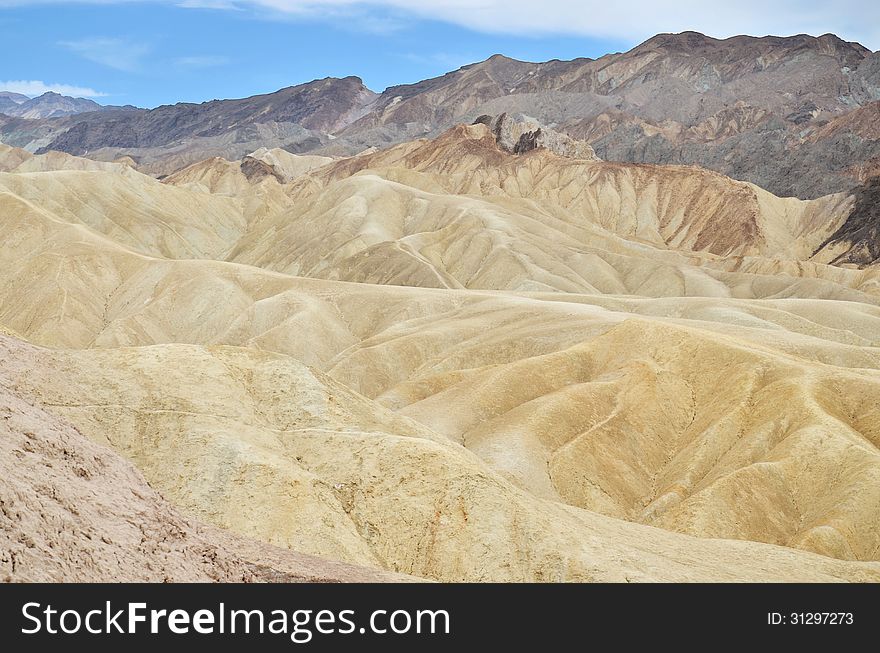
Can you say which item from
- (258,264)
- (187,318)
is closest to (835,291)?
(187,318)

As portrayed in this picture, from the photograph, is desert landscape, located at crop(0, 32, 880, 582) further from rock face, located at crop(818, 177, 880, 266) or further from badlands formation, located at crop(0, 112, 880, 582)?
rock face, located at crop(818, 177, 880, 266)

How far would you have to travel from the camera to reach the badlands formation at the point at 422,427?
20.6m

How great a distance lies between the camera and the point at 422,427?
3381cm

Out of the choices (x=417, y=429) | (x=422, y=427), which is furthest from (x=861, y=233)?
(x=417, y=429)

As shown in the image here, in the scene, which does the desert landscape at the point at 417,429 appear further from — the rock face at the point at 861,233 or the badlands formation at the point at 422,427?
the rock face at the point at 861,233

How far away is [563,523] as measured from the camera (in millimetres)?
27062

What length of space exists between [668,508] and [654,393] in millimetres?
11700

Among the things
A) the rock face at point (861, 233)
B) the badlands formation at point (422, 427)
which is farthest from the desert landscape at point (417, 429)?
the rock face at point (861, 233)

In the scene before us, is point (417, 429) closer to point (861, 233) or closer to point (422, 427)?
point (422, 427)

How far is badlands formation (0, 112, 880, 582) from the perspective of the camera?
67.5ft

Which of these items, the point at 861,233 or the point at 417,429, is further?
the point at 861,233

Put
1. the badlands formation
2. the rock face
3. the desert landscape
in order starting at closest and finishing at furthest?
the desert landscape < the badlands formation < the rock face

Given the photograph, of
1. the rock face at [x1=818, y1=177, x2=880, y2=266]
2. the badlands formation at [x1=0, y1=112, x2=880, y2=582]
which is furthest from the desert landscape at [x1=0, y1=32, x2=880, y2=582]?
the rock face at [x1=818, y1=177, x2=880, y2=266]

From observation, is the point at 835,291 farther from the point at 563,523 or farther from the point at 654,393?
the point at 563,523
